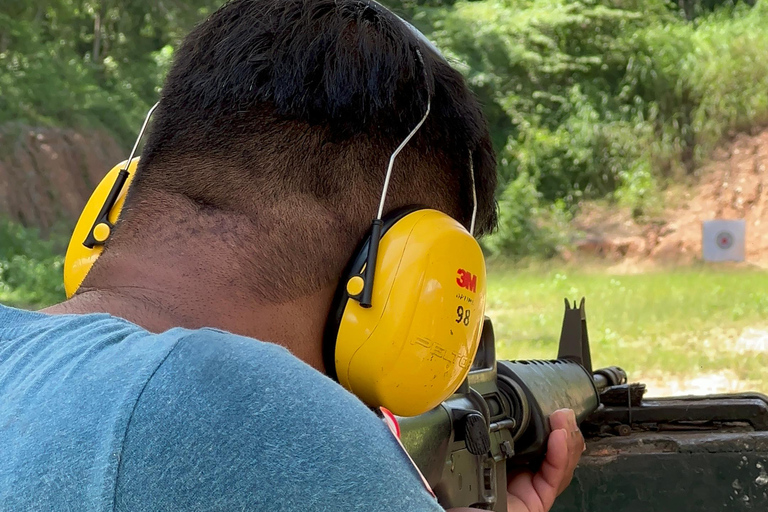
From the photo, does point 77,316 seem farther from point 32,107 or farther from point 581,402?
point 32,107

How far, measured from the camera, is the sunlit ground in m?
5.13

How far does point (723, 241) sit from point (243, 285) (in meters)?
9.92

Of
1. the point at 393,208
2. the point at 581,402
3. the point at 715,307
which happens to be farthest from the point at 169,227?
the point at 715,307

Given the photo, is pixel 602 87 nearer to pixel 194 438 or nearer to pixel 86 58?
pixel 86 58

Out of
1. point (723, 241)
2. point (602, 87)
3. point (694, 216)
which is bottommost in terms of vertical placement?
point (694, 216)

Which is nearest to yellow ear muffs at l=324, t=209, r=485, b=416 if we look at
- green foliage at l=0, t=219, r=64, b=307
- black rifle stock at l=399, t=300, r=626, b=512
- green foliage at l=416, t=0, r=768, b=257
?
black rifle stock at l=399, t=300, r=626, b=512

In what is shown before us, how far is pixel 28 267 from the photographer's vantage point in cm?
917

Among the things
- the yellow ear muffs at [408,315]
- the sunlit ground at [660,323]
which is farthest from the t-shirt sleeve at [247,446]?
the sunlit ground at [660,323]

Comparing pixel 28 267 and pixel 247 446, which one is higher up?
pixel 247 446

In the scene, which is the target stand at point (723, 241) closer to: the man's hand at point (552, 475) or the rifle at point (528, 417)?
the rifle at point (528, 417)

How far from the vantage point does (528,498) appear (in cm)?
149

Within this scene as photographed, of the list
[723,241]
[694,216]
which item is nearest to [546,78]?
[694,216]

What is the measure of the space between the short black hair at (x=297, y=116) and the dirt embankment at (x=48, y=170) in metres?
10.4

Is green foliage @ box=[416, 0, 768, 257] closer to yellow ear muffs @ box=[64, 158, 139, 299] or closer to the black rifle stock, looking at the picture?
the black rifle stock
